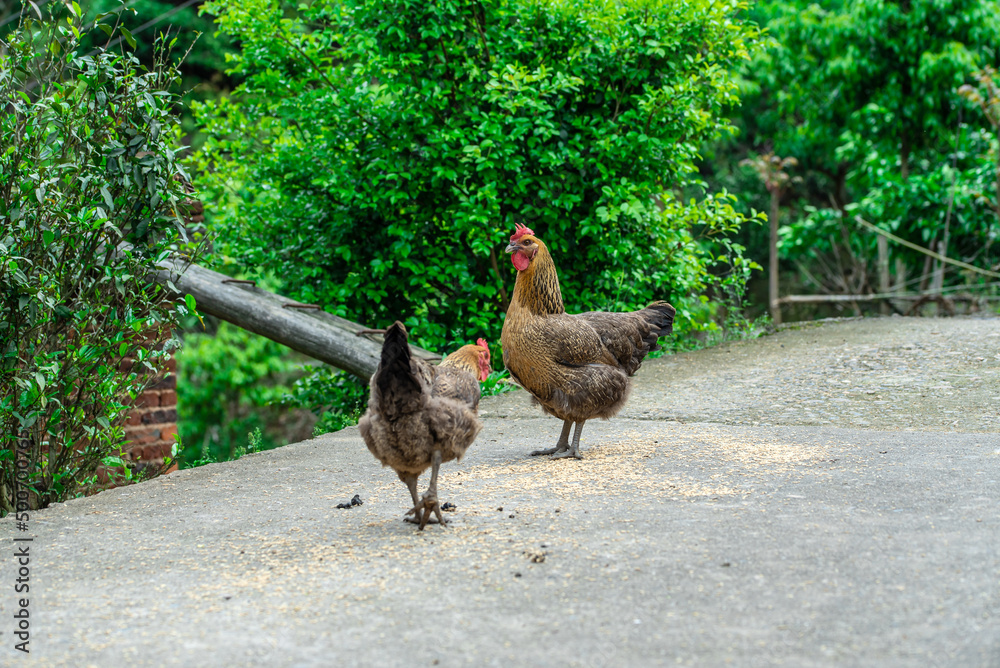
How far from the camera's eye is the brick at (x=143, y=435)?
6760mm

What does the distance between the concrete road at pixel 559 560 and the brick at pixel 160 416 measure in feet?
5.71

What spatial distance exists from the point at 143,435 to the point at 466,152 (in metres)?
3.53

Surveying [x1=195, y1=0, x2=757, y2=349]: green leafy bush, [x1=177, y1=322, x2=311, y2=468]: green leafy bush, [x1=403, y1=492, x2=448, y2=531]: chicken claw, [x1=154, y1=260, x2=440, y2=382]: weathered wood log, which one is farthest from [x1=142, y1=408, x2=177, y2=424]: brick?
[x1=177, y1=322, x2=311, y2=468]: green leafy bush

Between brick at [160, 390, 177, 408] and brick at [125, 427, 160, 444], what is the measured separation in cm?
22

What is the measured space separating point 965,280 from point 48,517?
13148 millimetres

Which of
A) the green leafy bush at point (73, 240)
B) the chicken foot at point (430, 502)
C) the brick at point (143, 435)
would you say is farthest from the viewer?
the brick at point (143, 435)

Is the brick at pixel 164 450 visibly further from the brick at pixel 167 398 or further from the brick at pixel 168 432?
the brick at pixel 167 398

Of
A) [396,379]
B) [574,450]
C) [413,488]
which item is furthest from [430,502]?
[574,450]

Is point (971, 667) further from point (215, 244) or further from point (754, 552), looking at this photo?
point (215, 244)

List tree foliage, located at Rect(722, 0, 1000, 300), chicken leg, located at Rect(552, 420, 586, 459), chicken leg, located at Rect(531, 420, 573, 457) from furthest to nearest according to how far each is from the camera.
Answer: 1. tree foliage, located at Rect(722, 0, 1000, 300)
2. chicken leg, located at Rect(531, 420, 573, 457)
3. chicken leg, located at Rect(552, 420, 586, 459)

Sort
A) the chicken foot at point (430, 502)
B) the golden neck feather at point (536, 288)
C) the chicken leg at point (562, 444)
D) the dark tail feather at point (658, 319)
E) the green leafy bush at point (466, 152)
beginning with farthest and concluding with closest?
the green leafy bush at point (466, 152) → the dark tail feather at point (658, 319) → the golden neck feather at point (536, 288) → the chicken leg at point (562, 444) → the chicken foot at point (430, 502)

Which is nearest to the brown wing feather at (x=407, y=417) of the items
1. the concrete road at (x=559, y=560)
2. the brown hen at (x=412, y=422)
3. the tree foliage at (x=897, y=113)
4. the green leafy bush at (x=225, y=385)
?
the brown hen at (x=412, y=422)

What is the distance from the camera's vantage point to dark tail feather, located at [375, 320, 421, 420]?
3727 mm

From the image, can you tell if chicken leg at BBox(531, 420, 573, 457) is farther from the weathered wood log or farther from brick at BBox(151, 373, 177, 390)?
brick at BBox(151, 373, 177, 390)
